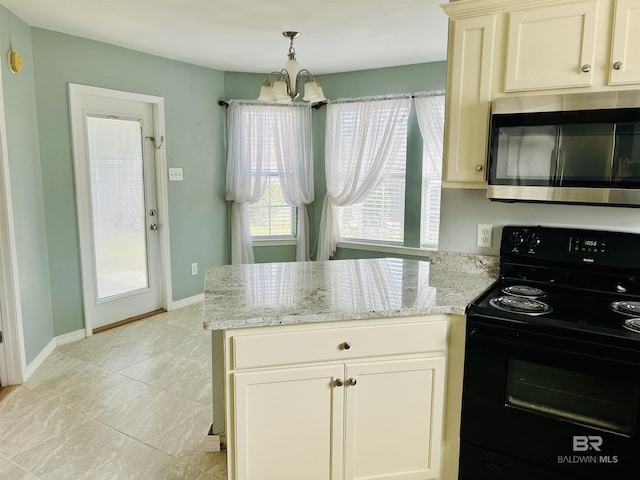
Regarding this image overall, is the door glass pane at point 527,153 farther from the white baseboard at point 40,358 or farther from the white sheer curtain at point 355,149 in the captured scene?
the white baseboard at point 40,358

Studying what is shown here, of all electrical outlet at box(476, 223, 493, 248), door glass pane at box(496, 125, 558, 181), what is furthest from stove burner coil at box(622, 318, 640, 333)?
electrical outlet at box(476, 223, 493, 248)

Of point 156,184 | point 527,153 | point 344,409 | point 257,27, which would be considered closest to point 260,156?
point 156,184

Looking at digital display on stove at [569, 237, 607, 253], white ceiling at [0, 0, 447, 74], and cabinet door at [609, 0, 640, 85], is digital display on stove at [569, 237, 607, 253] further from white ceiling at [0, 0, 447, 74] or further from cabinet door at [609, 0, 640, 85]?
white ceiling at [0, 0, 447, 74]

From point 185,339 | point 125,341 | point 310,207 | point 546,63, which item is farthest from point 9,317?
point 546,63

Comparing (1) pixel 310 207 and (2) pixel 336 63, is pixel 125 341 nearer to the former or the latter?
(1) pixel 310 207

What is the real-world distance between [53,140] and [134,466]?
2.53 metres

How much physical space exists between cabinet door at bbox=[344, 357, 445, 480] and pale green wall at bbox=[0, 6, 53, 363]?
2.49m

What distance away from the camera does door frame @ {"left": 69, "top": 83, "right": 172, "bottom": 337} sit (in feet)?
11.6

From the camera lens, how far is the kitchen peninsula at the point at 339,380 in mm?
1613

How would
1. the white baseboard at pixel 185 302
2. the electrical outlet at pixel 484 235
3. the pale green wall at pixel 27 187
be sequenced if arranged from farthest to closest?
1. the white baseboard at pixel 185 302
2. the pale green wall at pixel 27 187
3. the electrical outlet at pixel 484 235

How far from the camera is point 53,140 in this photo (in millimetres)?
3406

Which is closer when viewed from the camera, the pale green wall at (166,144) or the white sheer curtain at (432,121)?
the pale green wall at (166,144)

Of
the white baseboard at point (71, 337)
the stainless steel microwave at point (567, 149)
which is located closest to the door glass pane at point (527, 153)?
the stainless steel microwave at point (567, 149)

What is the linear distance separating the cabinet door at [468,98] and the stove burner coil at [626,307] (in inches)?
28.5
